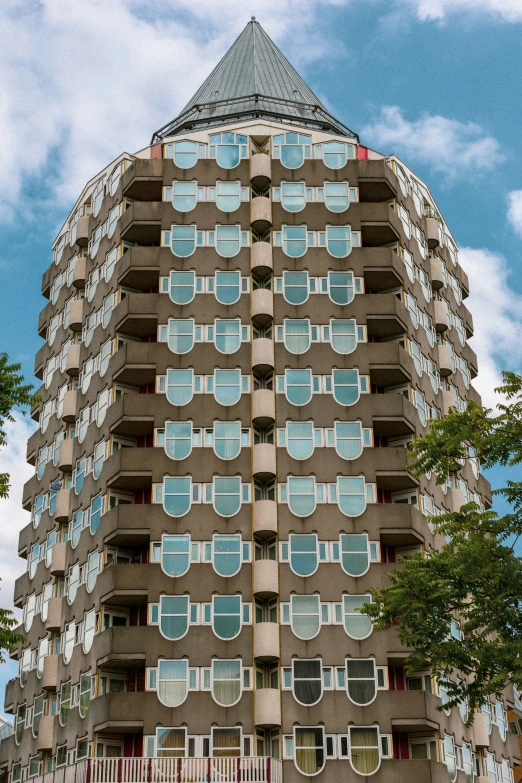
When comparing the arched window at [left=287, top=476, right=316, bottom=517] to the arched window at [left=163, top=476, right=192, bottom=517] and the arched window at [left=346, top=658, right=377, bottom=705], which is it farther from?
the arched window at [left=346, top=658, right=377, bottom=705]

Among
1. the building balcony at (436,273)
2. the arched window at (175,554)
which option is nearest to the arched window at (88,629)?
the arched window at (175,554)

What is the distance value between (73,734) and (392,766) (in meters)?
16.9

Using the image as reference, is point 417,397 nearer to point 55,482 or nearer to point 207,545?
point 207,545


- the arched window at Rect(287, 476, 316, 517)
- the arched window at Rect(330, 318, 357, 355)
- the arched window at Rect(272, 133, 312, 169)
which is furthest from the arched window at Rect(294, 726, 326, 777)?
the arched window at Rect(272, 133, 312, 169)

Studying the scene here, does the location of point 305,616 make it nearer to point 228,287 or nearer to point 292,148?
point 228,287

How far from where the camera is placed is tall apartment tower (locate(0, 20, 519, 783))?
53062 mm

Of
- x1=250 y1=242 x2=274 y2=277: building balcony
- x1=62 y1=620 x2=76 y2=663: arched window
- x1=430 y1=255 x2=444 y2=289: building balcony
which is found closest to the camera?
x1=62 y1=620 x2=76 y2=663: arched window

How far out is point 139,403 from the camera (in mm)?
60094

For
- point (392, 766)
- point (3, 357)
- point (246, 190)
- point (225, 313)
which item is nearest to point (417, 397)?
point (225, 313)

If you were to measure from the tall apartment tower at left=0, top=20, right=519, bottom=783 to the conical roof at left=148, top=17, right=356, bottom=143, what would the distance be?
39cm

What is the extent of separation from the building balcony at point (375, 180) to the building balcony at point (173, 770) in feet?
116

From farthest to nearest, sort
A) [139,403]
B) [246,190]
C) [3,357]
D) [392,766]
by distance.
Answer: [246,190], [139,403], [392,766], [3,357]

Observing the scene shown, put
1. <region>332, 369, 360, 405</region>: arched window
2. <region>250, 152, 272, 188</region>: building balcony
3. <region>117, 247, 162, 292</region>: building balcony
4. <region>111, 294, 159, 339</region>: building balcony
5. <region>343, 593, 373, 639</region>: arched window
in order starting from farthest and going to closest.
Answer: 1. <region>250, 152, 272, 188</region>: building balcony
2. <region>117, 247, 162, 292</region>: building balcony
3. <region>111, 294, 159, 339</region>: building balcony
4. <region>332, 369, 360, 405</region>: arched window
5. <region>343, 593, 373, 639</region>: arched window

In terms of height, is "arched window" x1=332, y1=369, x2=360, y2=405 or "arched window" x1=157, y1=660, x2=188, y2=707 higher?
"arched window" x1=332, y1=369, x2=360, y2=405
